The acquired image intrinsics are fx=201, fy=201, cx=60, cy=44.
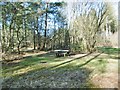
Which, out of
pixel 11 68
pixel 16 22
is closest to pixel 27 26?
pixel 16 22

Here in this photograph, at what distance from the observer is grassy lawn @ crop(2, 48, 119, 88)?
9.59 feet

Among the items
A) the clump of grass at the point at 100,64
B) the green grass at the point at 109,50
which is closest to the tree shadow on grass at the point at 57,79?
the clump of grass at the point at 100,64

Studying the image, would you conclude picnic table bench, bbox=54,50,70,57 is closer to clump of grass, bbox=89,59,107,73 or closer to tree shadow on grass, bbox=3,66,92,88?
tree shadow on grass, bbox=3,66,92,88

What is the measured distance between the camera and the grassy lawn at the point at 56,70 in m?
2.92

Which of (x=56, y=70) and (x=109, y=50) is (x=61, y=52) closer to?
(x=56, y=70)

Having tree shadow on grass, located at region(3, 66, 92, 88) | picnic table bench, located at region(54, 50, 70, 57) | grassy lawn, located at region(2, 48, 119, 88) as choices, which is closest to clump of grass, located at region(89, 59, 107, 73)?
grassy lawn, located at region(2, 48, 119, 88)

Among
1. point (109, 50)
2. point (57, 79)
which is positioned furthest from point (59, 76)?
point (109, 50)

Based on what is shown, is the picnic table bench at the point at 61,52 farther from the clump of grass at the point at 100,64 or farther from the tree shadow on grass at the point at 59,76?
the clump of grass at the point at 100,64

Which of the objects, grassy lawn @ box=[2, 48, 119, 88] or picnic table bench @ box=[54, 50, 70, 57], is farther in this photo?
picnic table bench @ box=[54, 50, 70, 57]

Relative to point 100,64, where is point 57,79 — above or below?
below

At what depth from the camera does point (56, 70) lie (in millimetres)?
3004

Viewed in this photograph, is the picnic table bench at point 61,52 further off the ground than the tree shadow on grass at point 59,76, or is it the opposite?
the picnic table bench at point 61,52

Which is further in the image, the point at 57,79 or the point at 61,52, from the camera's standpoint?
the point at 61,52

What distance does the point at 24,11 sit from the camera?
3102 millimetres
